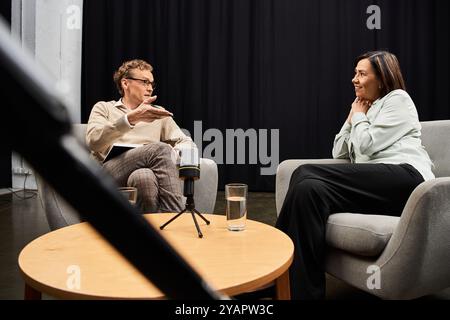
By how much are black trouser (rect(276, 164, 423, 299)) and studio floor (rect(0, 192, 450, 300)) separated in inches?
11.6

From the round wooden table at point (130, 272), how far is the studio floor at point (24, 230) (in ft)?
1.84

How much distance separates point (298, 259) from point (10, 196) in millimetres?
3220

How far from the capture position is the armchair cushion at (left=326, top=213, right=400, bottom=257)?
1.29 meters

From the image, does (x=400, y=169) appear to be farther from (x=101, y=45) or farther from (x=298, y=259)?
(x=101, y=45)

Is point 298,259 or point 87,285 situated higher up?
point 87,285

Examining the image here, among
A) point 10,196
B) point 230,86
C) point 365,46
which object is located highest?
point 365,46

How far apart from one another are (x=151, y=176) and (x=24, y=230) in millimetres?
1300

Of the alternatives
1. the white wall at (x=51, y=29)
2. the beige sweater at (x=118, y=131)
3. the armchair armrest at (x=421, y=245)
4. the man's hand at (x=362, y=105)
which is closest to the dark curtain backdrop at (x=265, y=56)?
the white wall at (x=51, y=29)

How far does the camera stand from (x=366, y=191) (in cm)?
154

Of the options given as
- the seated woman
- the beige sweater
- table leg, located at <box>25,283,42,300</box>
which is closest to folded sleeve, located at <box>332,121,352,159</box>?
the seated woman

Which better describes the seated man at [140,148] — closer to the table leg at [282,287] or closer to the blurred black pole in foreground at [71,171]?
the table leg at [282,287]

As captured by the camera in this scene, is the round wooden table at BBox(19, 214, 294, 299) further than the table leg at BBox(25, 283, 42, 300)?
No

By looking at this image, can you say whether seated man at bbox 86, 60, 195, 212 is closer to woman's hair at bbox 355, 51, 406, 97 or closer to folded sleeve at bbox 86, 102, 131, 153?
folded sleeve at bbox 86, 102, 131, 153

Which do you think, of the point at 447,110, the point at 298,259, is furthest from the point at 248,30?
the point at 298,259
